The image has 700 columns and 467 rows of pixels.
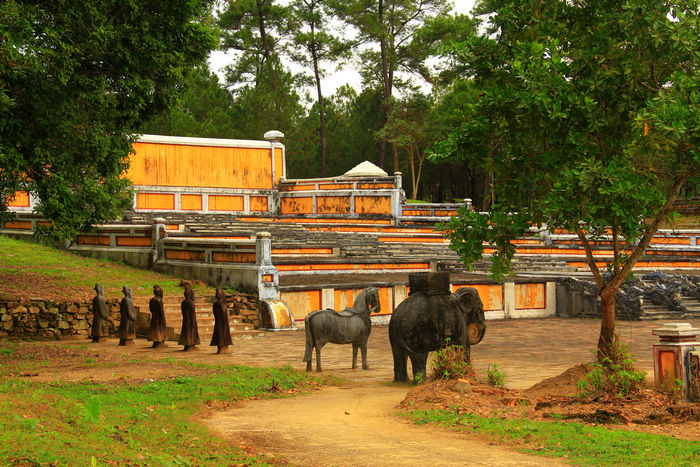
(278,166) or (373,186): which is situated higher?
(278,166)

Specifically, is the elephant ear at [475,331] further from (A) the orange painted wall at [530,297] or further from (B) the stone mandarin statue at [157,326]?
(A) the orange painted wall at [530,297]

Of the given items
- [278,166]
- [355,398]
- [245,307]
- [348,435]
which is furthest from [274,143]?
[348,435]

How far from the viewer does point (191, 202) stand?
37.3 m

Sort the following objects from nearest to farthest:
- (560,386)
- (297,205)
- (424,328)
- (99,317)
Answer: (560,386) → (424,328) → (99,317) → (297,205)

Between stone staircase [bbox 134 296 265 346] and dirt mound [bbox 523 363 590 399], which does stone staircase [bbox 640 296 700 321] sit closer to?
stone staircase [bbox 134 296 265 346]

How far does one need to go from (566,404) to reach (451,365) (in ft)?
5.74

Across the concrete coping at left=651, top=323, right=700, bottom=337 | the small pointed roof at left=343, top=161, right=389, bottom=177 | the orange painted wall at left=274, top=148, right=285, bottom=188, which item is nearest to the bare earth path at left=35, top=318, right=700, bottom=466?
the concrete coping at left=651, top=323, right=700, bottom=337

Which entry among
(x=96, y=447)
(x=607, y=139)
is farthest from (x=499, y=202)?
(x=96, y=447)

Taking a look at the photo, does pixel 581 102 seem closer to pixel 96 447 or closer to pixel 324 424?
pixel 324 424

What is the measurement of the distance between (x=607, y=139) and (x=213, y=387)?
6307 millimetres

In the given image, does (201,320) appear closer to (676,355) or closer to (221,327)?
(221,327)

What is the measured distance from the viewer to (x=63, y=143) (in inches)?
585

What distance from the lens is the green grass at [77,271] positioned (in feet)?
69.1

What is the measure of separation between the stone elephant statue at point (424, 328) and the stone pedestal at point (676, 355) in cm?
278
